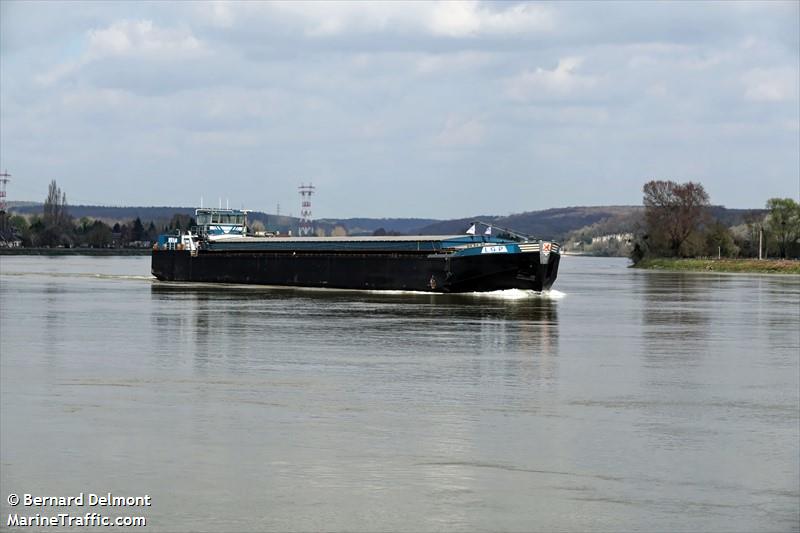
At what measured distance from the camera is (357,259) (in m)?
66.8

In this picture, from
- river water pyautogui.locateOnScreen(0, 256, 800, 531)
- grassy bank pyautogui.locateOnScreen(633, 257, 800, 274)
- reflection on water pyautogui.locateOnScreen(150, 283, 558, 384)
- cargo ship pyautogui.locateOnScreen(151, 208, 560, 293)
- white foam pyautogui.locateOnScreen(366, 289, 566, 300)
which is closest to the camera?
river water pyautogui.locateOnScreen(0, 256, 800, 531)

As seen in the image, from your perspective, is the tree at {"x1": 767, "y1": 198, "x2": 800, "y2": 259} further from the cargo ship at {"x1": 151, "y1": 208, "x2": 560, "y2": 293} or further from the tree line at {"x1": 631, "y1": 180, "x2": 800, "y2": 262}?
the cargo ship at {"x1": 151, "y1": 208, "x2": 560, "y2": 293}

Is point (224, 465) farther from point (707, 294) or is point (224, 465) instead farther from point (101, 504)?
point (707, 294)

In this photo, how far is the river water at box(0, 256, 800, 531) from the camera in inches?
467

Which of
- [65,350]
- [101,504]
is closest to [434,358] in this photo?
[65,350]

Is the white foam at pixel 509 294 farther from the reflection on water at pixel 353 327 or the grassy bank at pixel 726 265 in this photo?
the grassy bank at pixel 726 265

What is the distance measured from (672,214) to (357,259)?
296 ft

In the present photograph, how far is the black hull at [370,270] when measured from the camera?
2350 inches

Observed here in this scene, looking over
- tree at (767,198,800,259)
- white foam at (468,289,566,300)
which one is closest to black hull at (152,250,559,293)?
white foam at (468,289,566,300)

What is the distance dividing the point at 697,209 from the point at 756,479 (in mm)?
139011

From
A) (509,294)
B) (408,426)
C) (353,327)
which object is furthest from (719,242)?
(408,426)

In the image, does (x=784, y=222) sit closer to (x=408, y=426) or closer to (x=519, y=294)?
(x=519, y=294)

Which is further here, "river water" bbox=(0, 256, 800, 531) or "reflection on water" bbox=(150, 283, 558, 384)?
"reflection on water" bbox=(150, 283, 558, 384)

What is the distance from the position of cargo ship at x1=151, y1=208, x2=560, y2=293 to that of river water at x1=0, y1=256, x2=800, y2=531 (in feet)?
77.8
